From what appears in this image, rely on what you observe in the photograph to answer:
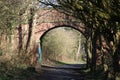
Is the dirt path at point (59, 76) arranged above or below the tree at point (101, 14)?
below

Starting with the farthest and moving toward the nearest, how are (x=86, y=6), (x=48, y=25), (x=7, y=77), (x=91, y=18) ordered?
(x=48, y=25) → (x=7, y=77) → (x=91, y=18) → (x=86, y=6)

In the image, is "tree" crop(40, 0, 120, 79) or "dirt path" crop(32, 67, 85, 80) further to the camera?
"dirt path" crop(32, 67, 85, 80)

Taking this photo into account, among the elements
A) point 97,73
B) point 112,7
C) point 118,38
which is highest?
point 112,7

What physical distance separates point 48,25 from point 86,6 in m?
26.8

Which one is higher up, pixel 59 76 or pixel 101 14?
pixel 101 14

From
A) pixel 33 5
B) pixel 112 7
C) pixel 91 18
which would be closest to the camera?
pixel 112 7

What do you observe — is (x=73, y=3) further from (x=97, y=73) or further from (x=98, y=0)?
(x=97, y=73)

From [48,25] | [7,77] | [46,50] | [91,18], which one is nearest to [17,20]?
[7,77]

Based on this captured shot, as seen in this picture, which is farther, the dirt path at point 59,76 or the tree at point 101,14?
the dirt path at point 59,76

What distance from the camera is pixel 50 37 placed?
187 ft

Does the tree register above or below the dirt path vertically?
above

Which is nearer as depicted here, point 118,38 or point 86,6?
point 86,6

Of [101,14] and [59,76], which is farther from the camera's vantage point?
[59,76]

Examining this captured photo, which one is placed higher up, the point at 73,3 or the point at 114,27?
the point at 73,3
